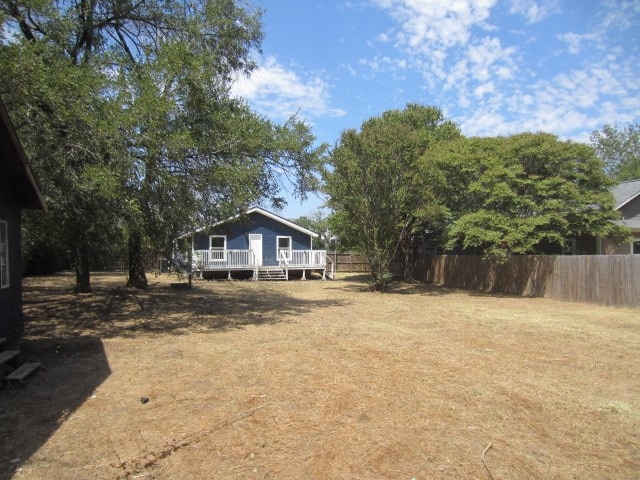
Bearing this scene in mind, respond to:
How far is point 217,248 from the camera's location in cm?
2998

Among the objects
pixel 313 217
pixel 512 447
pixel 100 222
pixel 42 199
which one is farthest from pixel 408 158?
pixel 313 217

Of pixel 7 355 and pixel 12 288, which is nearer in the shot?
pixel 7 355

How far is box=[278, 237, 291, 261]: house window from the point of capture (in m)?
30.1

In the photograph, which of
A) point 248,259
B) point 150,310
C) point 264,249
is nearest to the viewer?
point 150,310

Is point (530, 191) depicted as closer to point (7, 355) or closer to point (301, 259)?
point (301, 259)

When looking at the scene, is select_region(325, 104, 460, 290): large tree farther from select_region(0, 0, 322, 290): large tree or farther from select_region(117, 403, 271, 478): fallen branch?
select_region(117, 403, 271, 478): fallen branch

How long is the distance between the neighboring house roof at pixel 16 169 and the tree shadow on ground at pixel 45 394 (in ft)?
8.98

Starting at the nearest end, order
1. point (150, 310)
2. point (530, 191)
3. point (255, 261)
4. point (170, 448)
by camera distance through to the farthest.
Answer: point (170, 448) → point (150, 310) → point (530, 191) → point (255, 261)

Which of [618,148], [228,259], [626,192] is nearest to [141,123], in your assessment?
[228,259]

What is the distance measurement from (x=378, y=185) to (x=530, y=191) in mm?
6356

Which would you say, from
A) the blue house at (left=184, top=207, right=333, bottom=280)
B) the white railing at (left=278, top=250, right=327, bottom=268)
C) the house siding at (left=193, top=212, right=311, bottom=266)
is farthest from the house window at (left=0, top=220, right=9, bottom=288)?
the white railing at (left=278, top=250, right=327, bottom=268)

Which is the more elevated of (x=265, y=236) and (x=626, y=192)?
(x=626, y=192)

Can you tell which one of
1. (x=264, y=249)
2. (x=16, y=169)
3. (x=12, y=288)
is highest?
(x=16, y=169)

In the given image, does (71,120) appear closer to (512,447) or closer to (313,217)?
(512,447)
